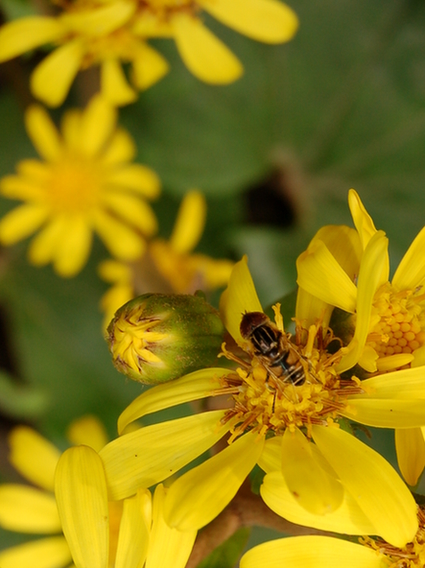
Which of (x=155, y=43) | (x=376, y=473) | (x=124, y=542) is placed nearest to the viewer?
(x=376, y=473)

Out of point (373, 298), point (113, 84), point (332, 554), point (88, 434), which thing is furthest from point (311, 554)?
point (113, 84)

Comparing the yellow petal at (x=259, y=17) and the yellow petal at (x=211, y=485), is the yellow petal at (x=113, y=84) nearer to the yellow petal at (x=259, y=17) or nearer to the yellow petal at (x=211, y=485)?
the yellow petal at (x=259, y=17)

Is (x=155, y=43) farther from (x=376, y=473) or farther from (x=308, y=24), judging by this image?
(x=376, y=473)

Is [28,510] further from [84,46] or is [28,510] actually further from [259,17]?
[259,17]

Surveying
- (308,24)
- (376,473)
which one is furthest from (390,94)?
(376,473)

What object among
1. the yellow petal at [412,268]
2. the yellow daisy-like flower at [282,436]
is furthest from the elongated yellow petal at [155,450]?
the yellow petal at [412,268]

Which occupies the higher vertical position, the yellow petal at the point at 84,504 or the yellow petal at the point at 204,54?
the yellow petal at the point at 204,54
